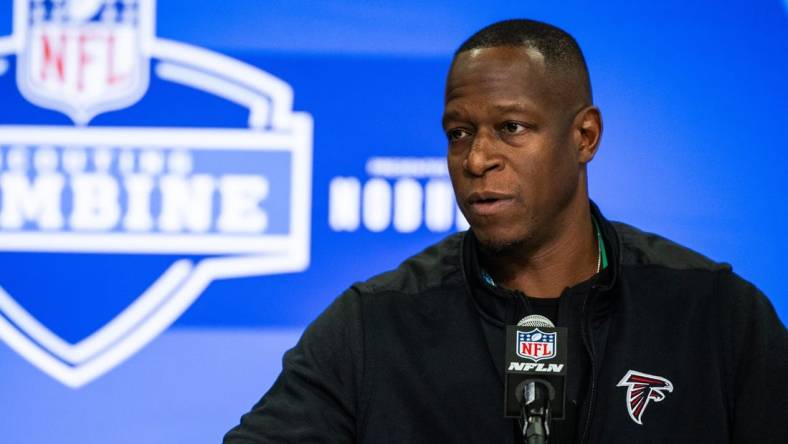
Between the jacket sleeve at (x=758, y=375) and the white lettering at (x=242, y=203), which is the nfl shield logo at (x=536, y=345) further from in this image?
the white lettering at (x=242, y=203)

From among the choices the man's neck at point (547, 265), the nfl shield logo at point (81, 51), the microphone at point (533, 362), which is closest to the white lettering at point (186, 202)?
the nfl shield logo at point (81, 51)

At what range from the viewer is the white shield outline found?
9.34ft

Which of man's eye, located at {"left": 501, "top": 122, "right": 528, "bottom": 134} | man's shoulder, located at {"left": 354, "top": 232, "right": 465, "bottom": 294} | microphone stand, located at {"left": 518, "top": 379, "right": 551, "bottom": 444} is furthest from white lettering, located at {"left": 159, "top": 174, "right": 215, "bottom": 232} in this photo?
microphone stand, located at {"left": 518, "top": 379, "right": 551, "bottom": 444}

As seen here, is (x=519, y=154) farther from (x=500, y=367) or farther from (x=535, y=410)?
(x=535, y=410)

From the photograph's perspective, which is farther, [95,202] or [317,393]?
[95,202]

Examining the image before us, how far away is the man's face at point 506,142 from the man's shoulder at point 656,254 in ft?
0.67

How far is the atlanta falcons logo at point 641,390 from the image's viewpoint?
5.96ft

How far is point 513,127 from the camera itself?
74.5 inches

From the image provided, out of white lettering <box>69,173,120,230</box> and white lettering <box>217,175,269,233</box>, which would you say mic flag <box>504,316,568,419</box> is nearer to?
white lettering <box>217,175,269,233</box>

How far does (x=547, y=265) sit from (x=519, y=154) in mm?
257

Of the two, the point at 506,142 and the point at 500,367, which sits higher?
the point at 506,142

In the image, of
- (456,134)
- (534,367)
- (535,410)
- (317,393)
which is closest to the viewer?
(535,410)

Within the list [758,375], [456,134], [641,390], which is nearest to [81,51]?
[456,134]

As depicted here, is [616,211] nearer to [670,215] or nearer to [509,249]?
[670,215]
